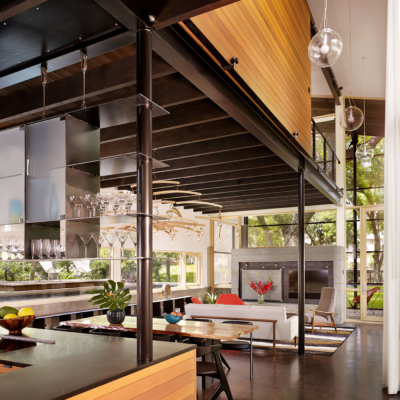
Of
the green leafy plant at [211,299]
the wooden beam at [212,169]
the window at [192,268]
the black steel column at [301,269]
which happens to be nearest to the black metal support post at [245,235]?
the window at [192,268]

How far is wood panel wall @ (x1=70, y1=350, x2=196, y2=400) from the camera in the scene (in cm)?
206

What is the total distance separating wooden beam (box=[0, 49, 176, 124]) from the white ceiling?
178 inches

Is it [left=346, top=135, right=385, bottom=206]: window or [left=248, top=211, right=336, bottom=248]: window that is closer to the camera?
[left=346, top=135, right=385, bottom=206]: window

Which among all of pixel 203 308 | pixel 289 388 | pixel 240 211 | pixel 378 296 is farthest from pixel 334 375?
pixel 240 211

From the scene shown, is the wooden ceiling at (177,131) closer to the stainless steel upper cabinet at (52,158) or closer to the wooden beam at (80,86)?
the wooden beam at (80,86)

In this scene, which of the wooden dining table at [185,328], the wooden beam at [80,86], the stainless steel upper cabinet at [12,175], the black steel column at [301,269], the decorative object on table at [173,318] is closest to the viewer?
the stainless steel upper cabinet at [12,175]

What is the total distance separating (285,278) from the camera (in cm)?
1199

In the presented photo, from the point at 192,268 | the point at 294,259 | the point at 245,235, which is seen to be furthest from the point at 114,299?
the point at 245,235

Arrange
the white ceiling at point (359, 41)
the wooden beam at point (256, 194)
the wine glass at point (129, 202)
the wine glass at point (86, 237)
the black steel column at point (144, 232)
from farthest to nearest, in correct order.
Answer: the wooden beam at point (256, 194), the white ceiling at point (359, 41), the wine glass at point (86, 237), the wine glass at point (129, 202), the black steel column at point (144, 232)

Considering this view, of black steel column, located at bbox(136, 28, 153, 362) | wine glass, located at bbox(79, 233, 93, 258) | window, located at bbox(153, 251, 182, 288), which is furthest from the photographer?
window, located at bbox(153, 251, 182, 288)

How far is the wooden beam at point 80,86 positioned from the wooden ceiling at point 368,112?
9763 millimetres

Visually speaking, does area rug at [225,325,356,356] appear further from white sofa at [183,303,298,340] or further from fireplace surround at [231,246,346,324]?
fireplace surround at [231,246,346,324]

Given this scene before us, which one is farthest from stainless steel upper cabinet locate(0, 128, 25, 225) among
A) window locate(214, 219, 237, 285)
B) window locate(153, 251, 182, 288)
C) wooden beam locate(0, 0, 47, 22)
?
window locate(214, 219, 237, 285)

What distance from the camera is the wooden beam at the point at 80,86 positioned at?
377 cm
